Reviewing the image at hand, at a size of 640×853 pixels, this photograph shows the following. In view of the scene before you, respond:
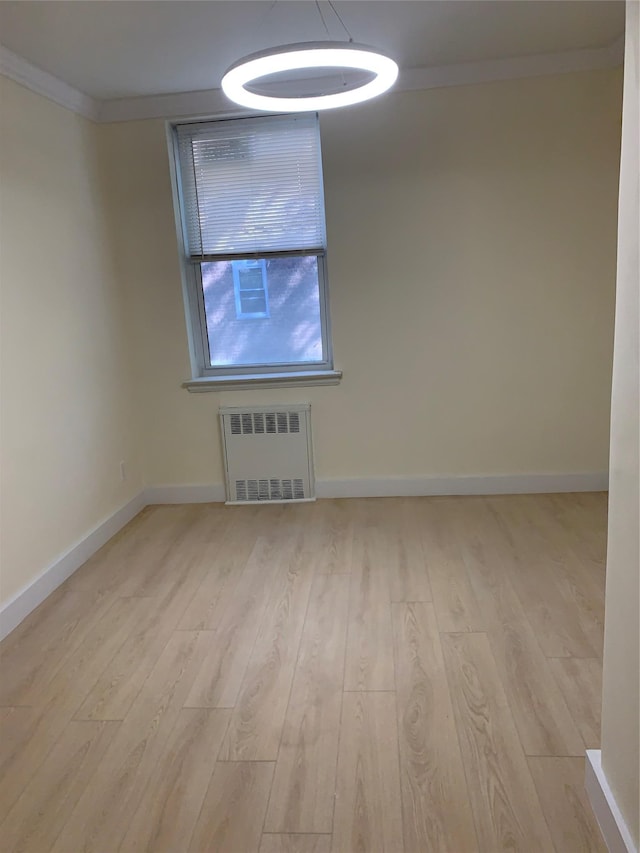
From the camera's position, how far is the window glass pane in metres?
4.12

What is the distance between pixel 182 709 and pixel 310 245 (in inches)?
112

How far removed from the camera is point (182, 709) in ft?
7.34

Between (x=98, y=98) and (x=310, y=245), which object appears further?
(x=310, y=245)

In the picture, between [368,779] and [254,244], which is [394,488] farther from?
[368,779]

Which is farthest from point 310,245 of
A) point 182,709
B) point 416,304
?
point 182,709

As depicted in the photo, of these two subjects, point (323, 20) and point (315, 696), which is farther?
point (323, 20)

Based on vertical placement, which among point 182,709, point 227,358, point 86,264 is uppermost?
point 86,264

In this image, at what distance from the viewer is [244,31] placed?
116 inches

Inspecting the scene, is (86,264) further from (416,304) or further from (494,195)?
(494,195)

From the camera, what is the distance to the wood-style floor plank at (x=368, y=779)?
1689 mm

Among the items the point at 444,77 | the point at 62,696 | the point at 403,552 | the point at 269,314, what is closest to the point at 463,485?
the point at 403,552

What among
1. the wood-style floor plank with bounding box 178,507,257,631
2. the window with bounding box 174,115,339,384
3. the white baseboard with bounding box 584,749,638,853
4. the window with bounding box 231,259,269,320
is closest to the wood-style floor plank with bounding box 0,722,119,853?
the wood-style floor plank with bounding box 178,507,257,631

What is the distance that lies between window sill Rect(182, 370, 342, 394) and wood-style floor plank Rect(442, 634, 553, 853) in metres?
2.03

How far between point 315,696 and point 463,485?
2.23m
